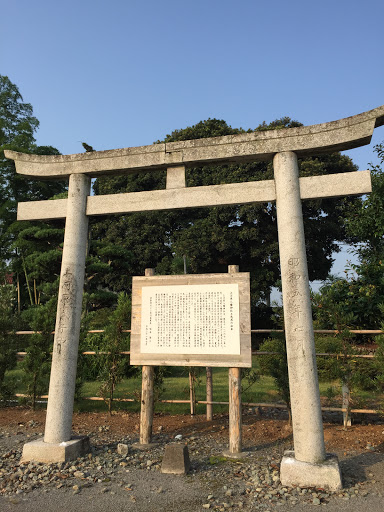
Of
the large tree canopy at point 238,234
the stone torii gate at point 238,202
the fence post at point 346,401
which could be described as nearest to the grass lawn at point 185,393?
the fence post at point 346,401

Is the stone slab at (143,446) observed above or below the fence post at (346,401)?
below

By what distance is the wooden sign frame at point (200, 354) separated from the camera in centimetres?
496

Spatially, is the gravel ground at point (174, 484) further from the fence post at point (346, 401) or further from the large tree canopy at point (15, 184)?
the large tree canopy at point (15, 184)

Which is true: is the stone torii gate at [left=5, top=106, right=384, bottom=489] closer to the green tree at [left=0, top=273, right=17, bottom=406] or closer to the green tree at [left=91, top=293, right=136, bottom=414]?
the green tree at [left=91, top=293, right=136, bottom=414]

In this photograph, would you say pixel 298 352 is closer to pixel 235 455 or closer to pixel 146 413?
pixel 235 455

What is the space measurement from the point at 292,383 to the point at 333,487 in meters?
1.06

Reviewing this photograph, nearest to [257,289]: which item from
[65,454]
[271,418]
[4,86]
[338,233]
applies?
[338,233]

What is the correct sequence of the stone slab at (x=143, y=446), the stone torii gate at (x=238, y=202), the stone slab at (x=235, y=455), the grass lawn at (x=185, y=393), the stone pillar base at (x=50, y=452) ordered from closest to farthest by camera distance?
the stone torii gate at (x=238, y=202), the stone pillar base at (x=50, y=452), the stone slab at (x=235, y=455), the stone slab at (x=143, y=446), the grass lawn at (x=185, y=393)

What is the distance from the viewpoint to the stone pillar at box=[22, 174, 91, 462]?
15.7 feet

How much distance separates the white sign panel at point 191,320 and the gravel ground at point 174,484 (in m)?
1.37

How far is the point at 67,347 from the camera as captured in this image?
16.6 ft

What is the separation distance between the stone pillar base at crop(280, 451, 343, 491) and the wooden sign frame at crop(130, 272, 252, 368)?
1237 millimetres

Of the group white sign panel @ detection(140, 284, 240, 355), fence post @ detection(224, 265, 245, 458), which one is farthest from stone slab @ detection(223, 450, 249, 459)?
white sign panel @ detection(140, 284, 240, 355)

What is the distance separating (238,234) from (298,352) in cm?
1488
